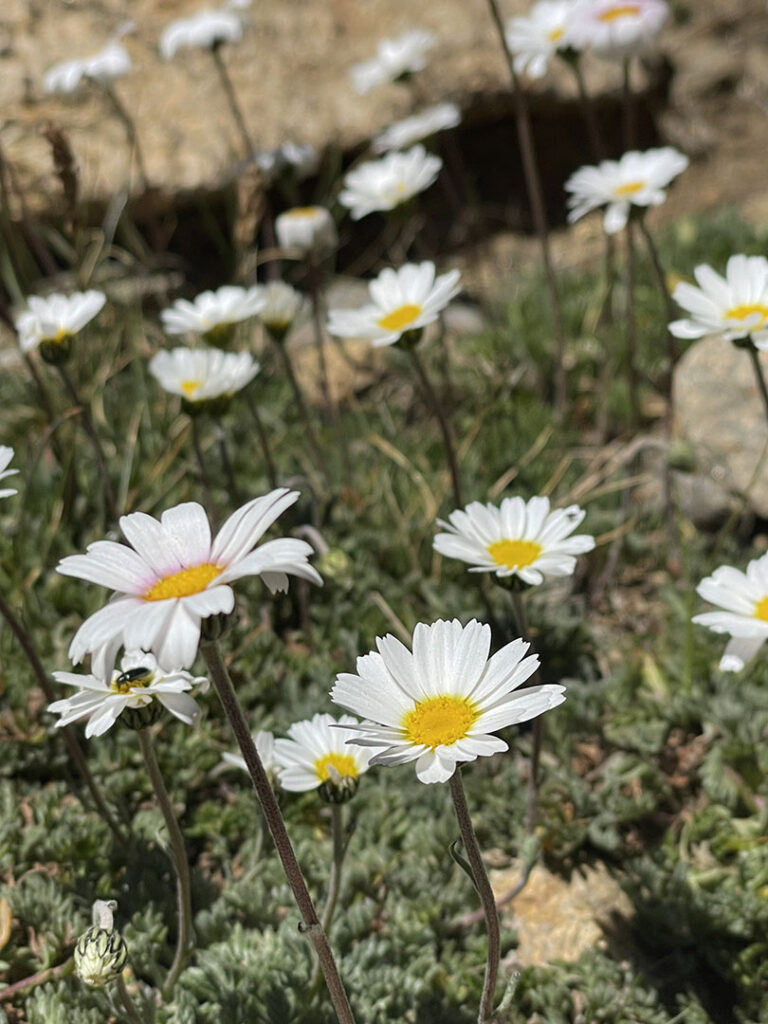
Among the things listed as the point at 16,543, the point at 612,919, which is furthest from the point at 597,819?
the point at 16,543

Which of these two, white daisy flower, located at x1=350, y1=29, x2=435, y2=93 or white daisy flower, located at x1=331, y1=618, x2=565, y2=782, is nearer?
white daisy flower, located at x1=331, y1=618, x2=565, y2=782

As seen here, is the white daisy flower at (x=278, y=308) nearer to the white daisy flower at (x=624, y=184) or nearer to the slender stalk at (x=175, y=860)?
the white daisy flower at (x=624, y=184)

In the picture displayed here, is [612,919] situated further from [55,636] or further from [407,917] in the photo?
[55,636]

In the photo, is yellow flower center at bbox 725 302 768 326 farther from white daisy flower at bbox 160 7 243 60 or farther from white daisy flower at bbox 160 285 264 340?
white daisy flower at bbox 160 7 243 60

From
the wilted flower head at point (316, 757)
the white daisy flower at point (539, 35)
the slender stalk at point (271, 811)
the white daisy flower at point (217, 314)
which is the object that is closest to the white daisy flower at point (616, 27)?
the white daisy flower at point (539, 35)

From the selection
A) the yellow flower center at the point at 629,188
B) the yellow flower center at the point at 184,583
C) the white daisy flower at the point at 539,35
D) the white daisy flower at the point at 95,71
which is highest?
the white daisy flower at the point at 95,71

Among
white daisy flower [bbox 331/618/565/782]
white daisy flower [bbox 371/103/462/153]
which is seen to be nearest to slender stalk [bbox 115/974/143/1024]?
white daisy flower [bbox 331/618/565/782]
